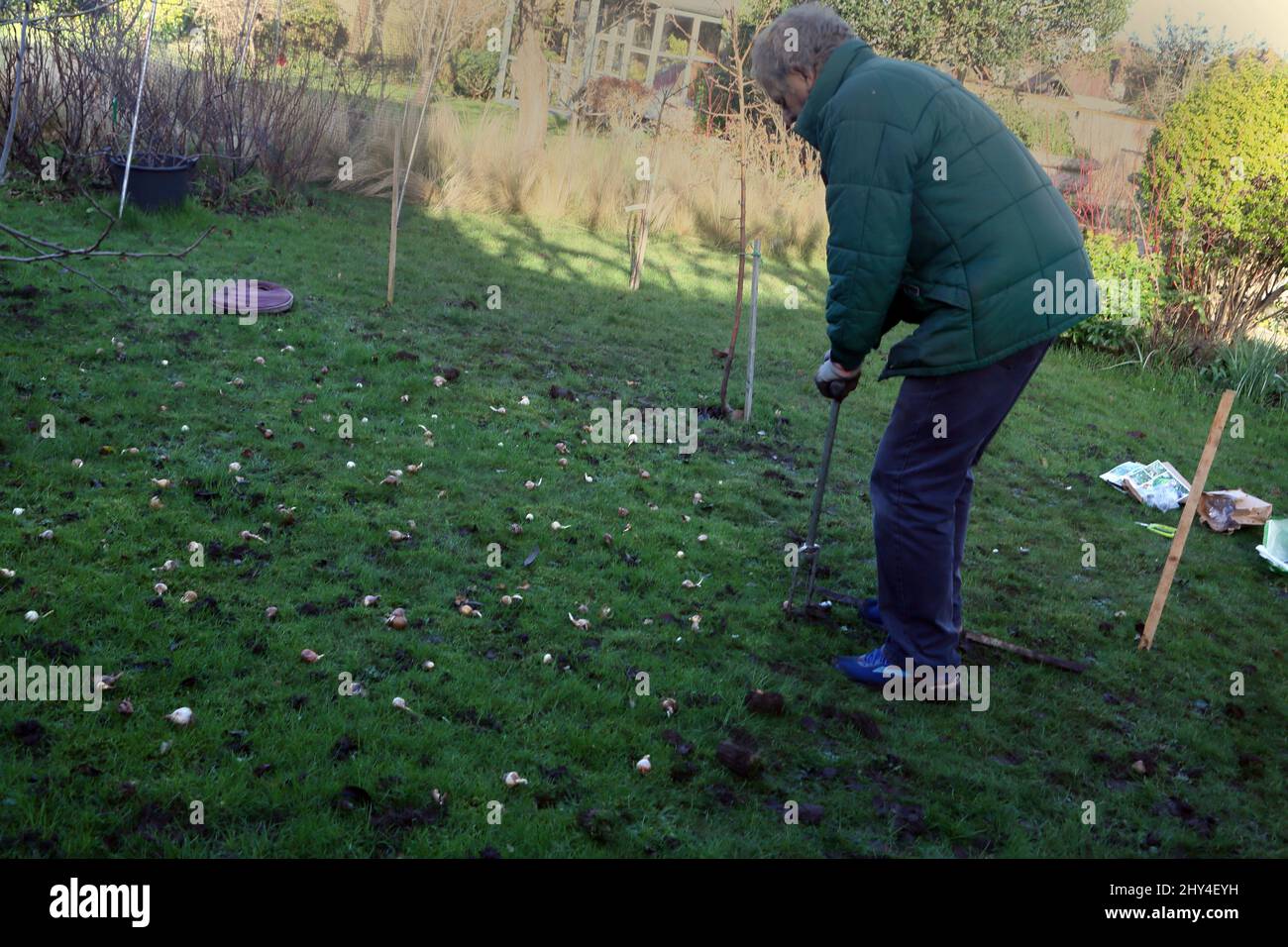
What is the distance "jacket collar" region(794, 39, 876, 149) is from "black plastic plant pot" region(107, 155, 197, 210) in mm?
6993

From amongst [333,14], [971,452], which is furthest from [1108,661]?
[333,14]

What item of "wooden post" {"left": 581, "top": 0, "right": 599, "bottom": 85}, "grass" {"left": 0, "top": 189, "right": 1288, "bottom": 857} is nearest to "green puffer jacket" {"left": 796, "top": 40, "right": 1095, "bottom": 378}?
"grass" {"left": 0, "top": 189, "right": 1288, "bottom": 857}

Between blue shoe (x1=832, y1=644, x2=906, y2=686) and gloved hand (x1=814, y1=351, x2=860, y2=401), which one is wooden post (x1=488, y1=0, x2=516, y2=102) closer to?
gloved hand (x1=814, y1=351, x2=860, y2=401)

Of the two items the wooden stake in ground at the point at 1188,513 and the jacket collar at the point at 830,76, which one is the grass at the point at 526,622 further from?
the jacket collar at the point at 830,76

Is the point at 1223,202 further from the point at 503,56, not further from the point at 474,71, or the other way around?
the point at 474,71

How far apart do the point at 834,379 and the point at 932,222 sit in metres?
0.63

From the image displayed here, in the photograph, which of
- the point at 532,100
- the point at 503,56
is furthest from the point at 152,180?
the point at 503,56

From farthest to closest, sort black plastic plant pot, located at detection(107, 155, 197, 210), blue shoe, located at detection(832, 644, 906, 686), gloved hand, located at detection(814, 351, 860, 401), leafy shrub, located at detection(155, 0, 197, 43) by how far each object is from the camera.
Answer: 1. leafy shrub, located at detection(155, 0, 197, 43)
2. black plastic plant pot, located at detection(107, 155, 197, 210)
3. blue shoe, located at detection(832, 644, 906, 686)
4. gloved hand, located at detection(814, 351, 860, 401)

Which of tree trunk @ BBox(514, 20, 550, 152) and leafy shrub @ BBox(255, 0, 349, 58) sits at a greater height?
leafy shrub @ BBox(255, 0, 349, 58)

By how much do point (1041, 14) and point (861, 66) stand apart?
19.5 meters

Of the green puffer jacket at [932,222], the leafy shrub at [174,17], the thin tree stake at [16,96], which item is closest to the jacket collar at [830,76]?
the green puffer jacket at [932,222]

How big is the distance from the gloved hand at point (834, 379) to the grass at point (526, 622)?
1.03 m

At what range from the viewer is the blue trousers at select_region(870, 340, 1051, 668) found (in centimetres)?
333
